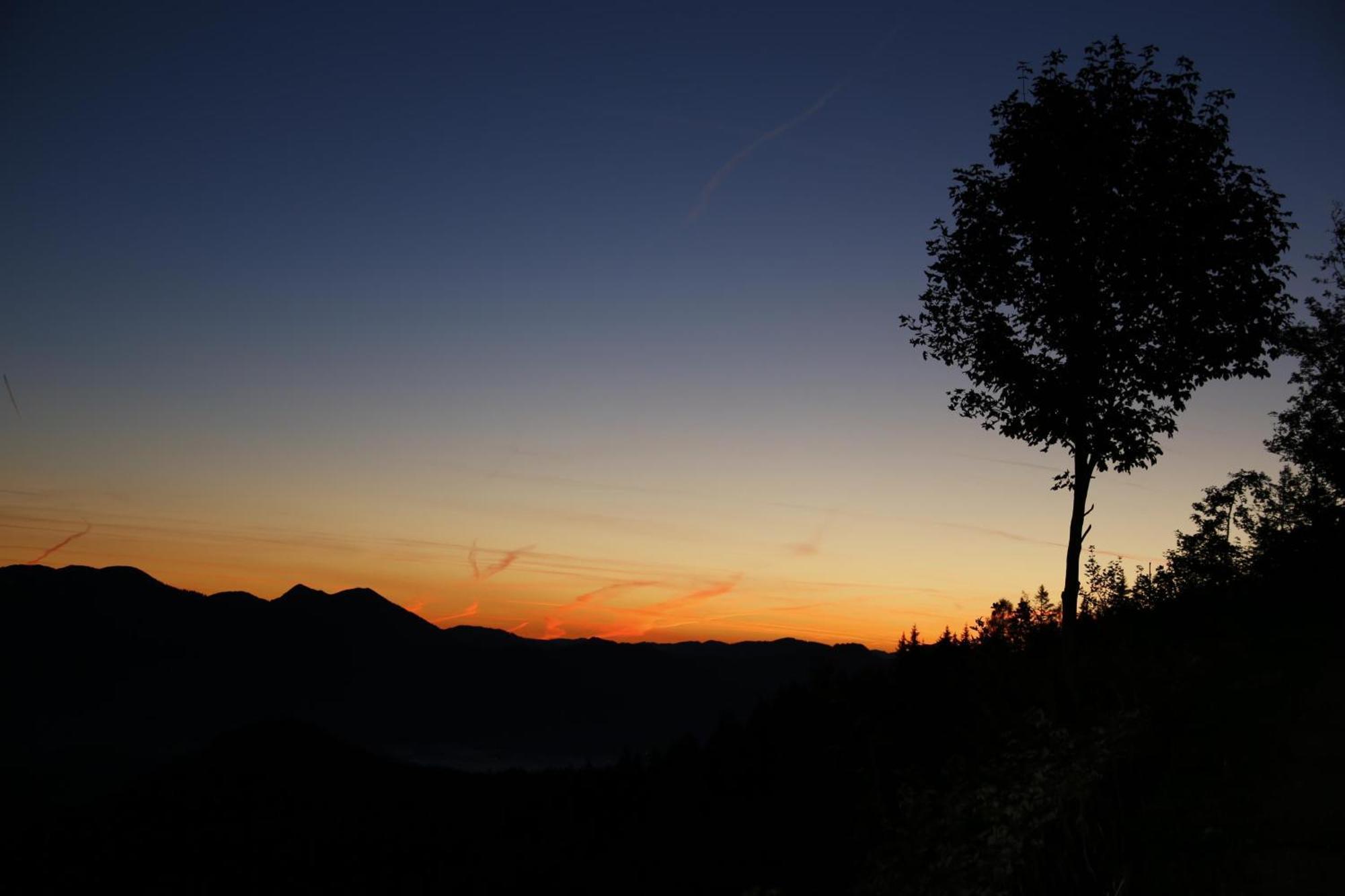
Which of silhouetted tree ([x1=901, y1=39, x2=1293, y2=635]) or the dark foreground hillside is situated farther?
silhouetted tree ([x1=901, y1=39, x2=1293, y2=635])

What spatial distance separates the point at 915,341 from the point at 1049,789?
13.0 metres

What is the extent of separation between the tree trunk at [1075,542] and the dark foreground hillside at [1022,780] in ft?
5.53

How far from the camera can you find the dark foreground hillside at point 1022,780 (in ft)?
45.6

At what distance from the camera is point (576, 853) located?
60719 mm

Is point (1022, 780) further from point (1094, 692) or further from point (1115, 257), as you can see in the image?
point (1115, 257)

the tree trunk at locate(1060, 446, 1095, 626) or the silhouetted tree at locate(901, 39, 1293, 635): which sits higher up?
the silhouetted tree at locate(901, 39, 1293, 635)

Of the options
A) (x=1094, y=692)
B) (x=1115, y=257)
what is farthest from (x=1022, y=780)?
(x=1115, y=257)

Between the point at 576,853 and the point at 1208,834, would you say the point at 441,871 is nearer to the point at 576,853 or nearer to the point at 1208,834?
the point at 576,853

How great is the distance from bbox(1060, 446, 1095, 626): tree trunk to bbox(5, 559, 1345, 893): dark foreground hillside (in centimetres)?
169

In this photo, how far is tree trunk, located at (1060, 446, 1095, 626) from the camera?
2262 centimetres

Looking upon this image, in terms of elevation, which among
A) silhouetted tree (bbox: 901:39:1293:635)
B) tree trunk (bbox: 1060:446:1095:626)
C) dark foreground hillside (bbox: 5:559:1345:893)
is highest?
silhouetted tree (bbox: 901:39:1293:635)

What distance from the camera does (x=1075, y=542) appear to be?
76.5ft

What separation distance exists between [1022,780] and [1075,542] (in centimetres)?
673

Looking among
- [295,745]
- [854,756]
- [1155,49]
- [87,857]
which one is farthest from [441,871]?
[295,745]
